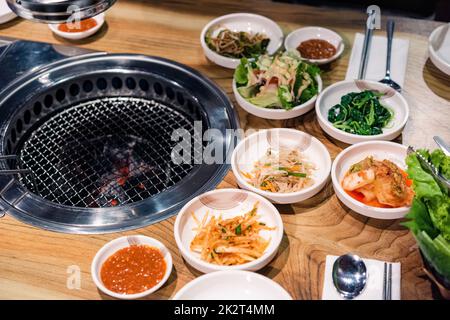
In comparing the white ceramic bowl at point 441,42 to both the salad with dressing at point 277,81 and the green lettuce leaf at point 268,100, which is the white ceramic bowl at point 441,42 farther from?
the green lettuce leaf at point 268,100

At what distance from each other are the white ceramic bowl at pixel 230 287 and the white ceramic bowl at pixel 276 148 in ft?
1.70

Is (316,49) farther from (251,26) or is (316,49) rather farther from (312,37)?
(251,26)

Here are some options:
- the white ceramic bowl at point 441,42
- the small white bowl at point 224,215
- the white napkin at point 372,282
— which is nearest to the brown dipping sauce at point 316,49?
the white ceramic bowl at point 441,42

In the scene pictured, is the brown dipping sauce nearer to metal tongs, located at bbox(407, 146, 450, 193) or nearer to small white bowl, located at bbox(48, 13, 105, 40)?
metal tongs, located at bbox(407, 146, 450, 193)

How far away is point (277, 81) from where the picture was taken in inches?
126

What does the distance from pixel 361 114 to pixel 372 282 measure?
1.11m

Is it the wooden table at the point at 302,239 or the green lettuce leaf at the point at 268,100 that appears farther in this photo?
the green lettuce leaf at the point at 268,100

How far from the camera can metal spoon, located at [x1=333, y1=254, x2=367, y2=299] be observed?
2.36m

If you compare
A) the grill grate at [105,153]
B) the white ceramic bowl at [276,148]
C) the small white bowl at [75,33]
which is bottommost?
the grill grate at [105,153]

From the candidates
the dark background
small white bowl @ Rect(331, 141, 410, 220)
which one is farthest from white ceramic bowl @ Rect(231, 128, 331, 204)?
the dark background

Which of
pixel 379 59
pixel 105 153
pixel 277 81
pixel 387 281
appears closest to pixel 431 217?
pixel 387 281

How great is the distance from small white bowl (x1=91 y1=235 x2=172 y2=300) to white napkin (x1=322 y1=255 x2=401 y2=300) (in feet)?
2.32

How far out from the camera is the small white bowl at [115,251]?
2.33 meters

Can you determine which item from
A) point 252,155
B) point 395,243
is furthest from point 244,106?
point 395,243
